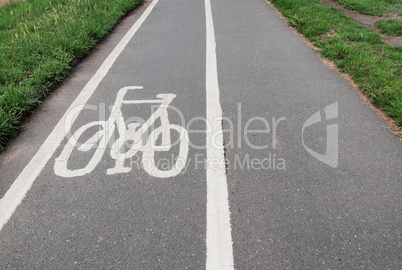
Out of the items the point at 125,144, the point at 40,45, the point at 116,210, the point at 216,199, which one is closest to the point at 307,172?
the point at 216,199

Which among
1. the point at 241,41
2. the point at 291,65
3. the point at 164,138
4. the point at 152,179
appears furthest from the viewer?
the point at 241,41

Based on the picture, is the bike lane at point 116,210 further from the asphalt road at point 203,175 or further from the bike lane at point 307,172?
the bike lane at point 307,172

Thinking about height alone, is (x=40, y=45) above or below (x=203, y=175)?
above

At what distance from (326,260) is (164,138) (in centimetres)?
222

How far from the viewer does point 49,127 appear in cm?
402

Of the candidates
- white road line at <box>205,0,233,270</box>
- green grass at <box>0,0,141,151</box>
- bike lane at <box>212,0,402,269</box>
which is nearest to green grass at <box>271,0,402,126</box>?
bike lane at <box>212,0,402,269</box>

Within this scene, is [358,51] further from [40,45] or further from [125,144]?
[40,45]

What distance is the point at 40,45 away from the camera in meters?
6.07

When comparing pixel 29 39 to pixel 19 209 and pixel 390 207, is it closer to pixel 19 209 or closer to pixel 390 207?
pixel 19 209

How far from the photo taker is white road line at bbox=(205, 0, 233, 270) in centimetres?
235

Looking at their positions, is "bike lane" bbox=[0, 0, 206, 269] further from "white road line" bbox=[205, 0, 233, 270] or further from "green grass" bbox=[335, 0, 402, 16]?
"green grass" bbox=[335, 0, 402, 16]

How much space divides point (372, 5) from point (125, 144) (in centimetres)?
924

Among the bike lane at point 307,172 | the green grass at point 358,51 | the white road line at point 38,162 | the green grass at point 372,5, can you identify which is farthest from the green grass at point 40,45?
the green grass at point 372,5

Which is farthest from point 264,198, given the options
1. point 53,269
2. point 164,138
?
point 53,269
